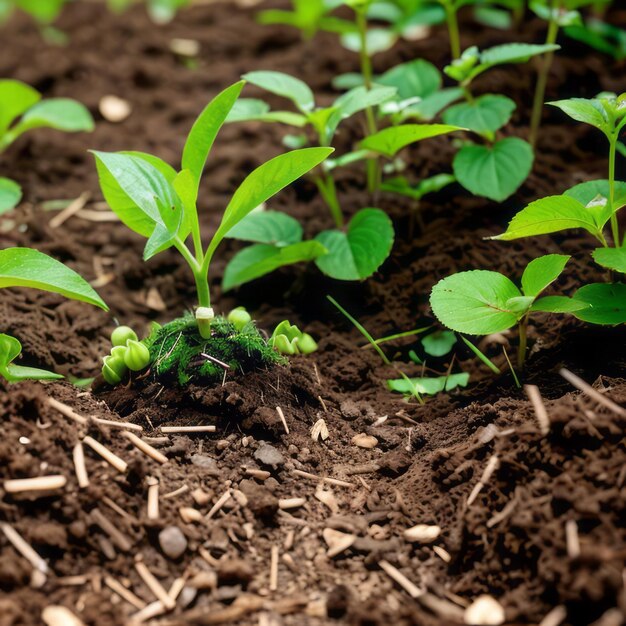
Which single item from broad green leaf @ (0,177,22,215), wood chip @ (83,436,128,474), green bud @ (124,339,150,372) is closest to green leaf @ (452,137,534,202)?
green bud @ (124,339,150,372)

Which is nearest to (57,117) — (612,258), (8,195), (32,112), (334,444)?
(32,112)

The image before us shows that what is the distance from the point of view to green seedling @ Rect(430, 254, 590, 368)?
4.25 feet

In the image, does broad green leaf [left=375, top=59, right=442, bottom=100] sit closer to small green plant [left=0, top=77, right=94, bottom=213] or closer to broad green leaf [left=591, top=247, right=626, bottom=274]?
broad green leaf [left=591, top=247, right=626, bottom=274]

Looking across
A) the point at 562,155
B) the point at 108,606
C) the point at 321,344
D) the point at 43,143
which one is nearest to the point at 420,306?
the point at 321,344

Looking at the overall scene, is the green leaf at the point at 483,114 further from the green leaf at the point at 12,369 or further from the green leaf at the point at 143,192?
the green leaf at the point at 12,369

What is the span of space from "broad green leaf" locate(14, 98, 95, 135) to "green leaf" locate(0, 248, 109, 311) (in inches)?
33.9

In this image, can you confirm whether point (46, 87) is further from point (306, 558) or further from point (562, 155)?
point (306, 558)

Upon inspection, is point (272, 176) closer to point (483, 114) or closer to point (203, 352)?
point (203, 352)

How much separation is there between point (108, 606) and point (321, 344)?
0.80m

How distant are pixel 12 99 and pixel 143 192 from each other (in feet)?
3.30

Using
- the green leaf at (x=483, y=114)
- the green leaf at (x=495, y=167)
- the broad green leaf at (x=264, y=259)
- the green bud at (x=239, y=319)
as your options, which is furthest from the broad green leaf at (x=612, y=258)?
the green bud at (x=239, y=319)

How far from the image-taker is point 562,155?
193 cm

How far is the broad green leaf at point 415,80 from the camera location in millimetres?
1874

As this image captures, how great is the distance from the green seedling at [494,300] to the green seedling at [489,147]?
34 cm
